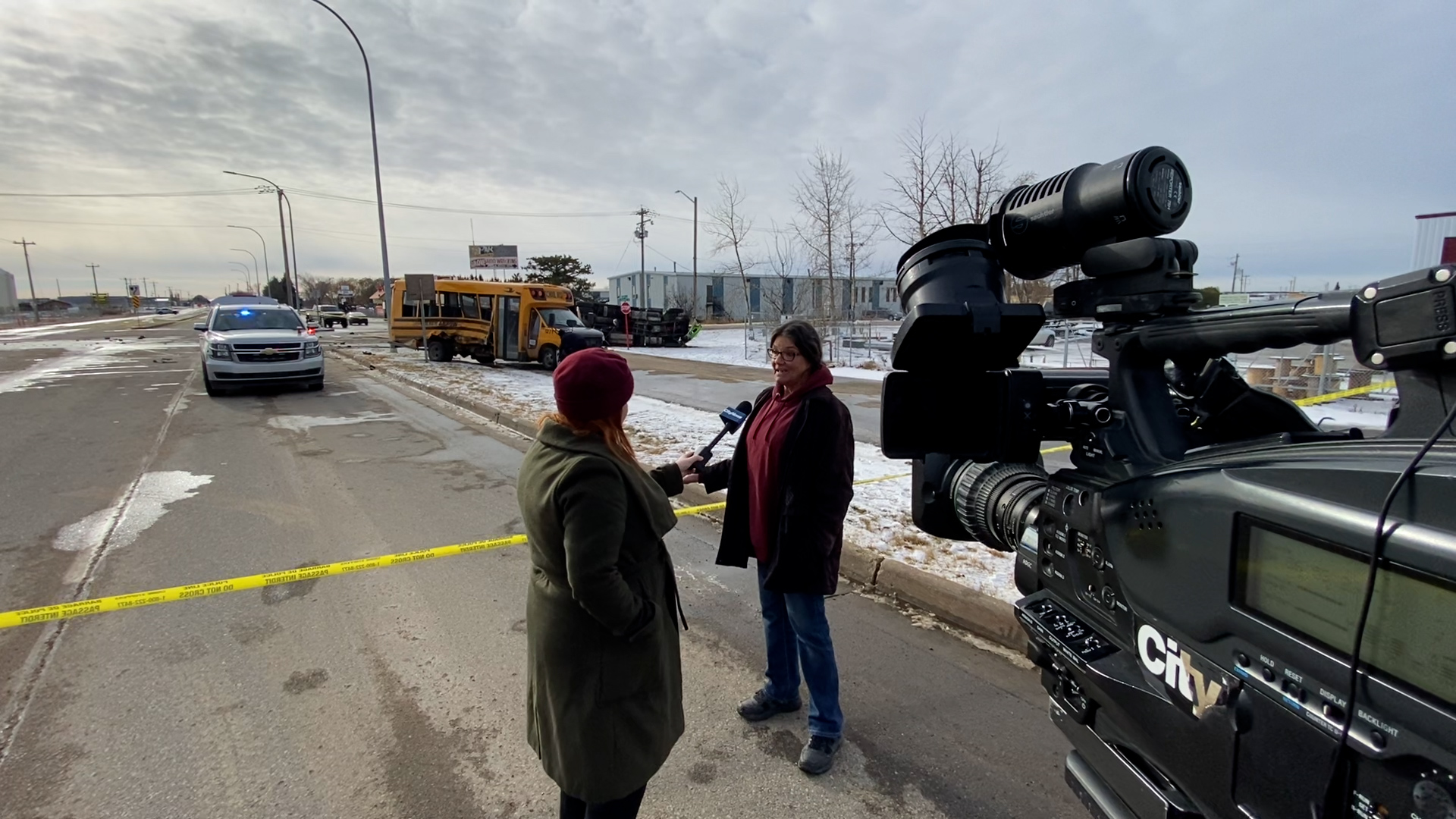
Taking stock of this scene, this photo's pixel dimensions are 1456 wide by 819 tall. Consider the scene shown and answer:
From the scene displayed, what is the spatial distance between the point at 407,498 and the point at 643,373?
35.3ft

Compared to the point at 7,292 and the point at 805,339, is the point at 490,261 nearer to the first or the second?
the point at 805,339

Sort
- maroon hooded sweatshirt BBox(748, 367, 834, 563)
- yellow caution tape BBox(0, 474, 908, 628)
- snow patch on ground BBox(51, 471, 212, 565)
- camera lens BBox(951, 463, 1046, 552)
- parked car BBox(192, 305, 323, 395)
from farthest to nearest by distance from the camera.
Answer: parked car BBox(192, 305, 323, 395), snow patch on ground BBox(51, 471, 212, 565), yellow caution tape BBox(0, 474, 908, 628), maroon hooded sweatshirt BBox(748, 367, 834, 563), camera lens BBox(951, 463, 1046, 552)

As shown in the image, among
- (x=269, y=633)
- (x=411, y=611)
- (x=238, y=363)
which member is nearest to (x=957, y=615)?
(x=411, y=611)

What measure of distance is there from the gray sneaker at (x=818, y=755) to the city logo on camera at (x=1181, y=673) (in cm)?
135

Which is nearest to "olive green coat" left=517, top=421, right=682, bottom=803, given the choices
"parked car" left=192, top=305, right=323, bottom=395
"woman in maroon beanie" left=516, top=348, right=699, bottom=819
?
"woman in maroon beanie" left=516, top=348, right=699, bottom=819

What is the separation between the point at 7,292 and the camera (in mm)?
74875

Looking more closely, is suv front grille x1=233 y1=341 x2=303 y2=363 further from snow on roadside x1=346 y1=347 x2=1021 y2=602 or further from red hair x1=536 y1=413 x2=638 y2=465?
red hair x1=536 y1=413 x2=638 y2=465

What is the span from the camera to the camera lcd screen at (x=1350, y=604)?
92 cm

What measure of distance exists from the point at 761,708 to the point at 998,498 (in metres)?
1.38

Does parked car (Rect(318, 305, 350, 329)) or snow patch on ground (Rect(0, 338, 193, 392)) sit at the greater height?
parked car (Rect(318, 305, 350, 329))

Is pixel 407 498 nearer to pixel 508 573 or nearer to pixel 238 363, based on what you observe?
pixel 508 573

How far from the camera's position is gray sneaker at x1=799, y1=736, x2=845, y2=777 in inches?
97.0

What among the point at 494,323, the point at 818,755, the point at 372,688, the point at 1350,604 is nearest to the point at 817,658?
the point at 818,755

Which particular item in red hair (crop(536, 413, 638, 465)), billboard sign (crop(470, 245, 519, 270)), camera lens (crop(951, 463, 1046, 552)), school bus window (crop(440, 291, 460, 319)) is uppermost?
billboard sign (crop(470, 245, 519, 270))
